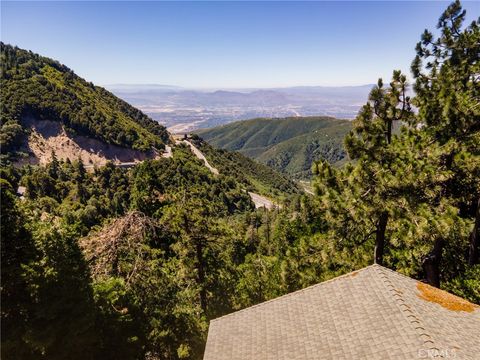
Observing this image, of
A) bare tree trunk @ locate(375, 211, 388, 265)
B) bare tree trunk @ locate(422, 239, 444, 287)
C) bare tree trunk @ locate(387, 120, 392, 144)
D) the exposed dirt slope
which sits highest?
bare tree trunk @ locate(387, 120, 392, 144)

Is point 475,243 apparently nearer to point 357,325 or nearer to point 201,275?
point 357,325

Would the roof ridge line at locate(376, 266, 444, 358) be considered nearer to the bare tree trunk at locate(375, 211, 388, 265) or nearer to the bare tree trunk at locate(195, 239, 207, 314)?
the bare tree trunk at locate(375, 211, 388, 265)

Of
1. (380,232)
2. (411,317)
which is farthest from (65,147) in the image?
(411,317)

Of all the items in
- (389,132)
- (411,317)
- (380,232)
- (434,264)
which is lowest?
(434,264)

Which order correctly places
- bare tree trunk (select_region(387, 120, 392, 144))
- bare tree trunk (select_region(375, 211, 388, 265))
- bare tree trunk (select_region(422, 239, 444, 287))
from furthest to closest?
bare tree trunk (select_region(387, 120, 392, 144)) < bare tree trunk (select_region(422, 239, 444, 287)) < bare tree trunk (select_region(375, 211, 388, 265))

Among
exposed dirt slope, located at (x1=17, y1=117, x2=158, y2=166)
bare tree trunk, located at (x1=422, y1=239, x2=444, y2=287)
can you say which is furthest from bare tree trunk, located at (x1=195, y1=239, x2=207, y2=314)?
exposed dirt slope, located at (x1=17, y1=117, x2=158, y2=166)

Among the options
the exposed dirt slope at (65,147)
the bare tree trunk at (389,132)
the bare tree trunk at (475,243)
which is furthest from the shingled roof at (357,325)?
the exposed dirt slope at (65,147)

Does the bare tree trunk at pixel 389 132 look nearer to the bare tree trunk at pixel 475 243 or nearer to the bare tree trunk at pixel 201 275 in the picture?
the bare tree trunk at pixel 475 243
